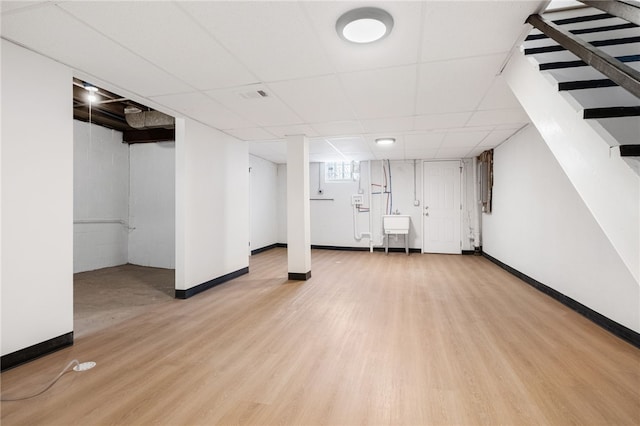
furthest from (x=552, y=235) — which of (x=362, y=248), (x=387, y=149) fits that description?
(x=362, y=248)

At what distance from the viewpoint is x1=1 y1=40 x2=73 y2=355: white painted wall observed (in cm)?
210

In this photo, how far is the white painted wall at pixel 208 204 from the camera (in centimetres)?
385

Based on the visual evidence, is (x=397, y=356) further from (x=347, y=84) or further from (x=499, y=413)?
(x=347, y=84)

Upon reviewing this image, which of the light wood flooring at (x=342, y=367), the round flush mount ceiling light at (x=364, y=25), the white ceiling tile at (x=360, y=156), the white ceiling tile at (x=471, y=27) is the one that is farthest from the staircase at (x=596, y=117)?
the white ceiling tile at (x=360, y=156)

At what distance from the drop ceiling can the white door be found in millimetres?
3281

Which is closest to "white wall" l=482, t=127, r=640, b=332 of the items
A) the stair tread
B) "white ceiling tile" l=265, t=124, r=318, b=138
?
the stair tread

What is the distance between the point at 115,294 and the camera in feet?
13.0

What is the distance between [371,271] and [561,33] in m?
4.35

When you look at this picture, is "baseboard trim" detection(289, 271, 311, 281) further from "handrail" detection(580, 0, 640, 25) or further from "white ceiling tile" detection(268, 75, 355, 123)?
"handrail" detection(580, 0, 640, 25)

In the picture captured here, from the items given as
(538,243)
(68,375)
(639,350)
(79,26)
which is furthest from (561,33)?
(68,375)

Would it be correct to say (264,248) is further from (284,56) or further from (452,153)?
(284,56)

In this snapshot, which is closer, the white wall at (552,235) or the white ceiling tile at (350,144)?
the white wall at (552,235)

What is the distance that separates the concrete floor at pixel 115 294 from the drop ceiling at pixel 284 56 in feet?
7.79

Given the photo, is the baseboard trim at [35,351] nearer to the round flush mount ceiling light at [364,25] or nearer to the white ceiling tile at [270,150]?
the round flush mount ceiling light at [364,25]
